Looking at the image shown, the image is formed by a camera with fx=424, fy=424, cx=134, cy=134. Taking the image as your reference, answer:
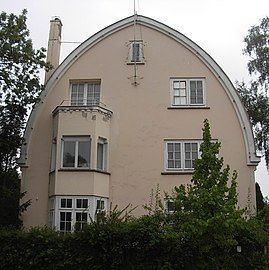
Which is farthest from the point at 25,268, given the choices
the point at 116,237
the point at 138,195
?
the point at 138,195

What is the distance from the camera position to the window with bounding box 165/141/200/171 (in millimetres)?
21031

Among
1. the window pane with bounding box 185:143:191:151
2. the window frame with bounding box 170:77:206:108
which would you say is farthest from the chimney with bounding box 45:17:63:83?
the window pane with bounding box 185:143:191:151

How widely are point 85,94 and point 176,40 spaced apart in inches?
224

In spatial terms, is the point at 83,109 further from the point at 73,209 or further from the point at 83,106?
the point at 73,209

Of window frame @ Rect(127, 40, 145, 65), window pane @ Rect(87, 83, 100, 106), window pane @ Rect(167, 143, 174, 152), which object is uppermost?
window frame @ Rect(127, 40, 145, 65)

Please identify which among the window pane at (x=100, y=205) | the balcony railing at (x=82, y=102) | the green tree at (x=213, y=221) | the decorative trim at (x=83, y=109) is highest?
the balcony railing at (x=82, y=102)

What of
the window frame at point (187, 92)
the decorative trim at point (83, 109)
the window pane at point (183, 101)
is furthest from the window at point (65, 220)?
the window pane at point (183, 101)

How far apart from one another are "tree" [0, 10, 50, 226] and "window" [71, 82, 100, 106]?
9.98 ft

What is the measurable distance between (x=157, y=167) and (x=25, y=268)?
8.63 m

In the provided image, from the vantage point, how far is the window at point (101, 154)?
21047 millimetres

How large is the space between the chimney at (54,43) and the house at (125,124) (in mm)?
125

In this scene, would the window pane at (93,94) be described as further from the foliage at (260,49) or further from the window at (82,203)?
the foliage at (260,49)

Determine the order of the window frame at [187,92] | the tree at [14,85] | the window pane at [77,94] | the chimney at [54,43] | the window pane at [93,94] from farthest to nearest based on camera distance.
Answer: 1. the chimney at [54,43]
2. the window pane at [77,94]
3. the window pane at [93,94]
4. the window frame at [187,92]
5. the tree at [14,85]

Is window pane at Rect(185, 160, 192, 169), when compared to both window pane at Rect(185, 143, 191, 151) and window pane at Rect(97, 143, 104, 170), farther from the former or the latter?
window pane at Rect(97, 143, 104, 170)
